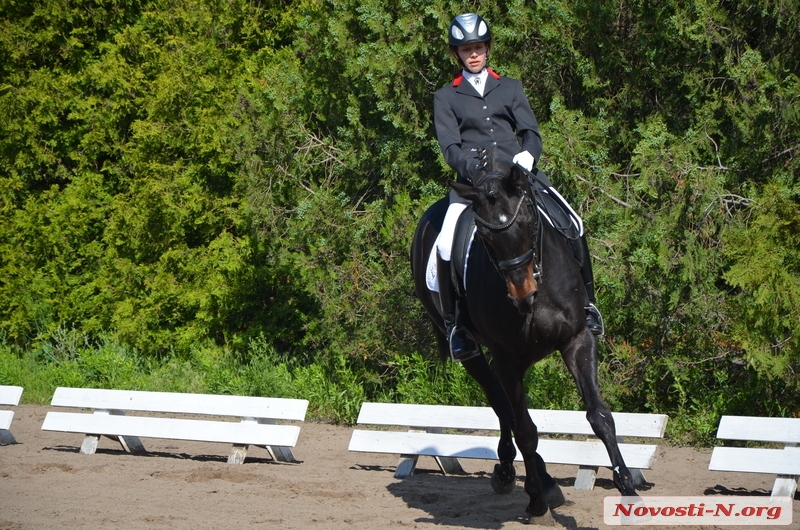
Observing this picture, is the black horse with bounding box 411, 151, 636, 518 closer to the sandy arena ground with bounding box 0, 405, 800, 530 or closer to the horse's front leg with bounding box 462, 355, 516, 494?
the horse's front leg with bounding box 462, 355, 516, 494

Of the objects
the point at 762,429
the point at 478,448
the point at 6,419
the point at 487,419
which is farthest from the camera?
the point at 6,419

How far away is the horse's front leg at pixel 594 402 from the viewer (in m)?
5.13

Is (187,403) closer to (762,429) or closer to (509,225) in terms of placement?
(509,225)

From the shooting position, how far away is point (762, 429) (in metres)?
6.75

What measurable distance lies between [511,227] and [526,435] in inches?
64.8

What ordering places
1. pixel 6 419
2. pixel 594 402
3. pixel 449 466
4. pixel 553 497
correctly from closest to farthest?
pixel 594 402 < pixel 553 497 < pixel 449 466 < pixel 6 419

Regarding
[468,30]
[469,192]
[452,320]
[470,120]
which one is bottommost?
[452,320]

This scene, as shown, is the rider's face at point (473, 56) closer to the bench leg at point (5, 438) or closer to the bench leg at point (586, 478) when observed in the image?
the bench leg at point (586, 478)

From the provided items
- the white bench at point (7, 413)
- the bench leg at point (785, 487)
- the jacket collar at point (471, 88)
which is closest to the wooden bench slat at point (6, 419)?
the white bench at point (7, 413)

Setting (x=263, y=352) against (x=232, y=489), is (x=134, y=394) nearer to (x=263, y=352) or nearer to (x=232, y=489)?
(x=232, y=489)

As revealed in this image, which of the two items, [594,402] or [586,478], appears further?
[586,478]

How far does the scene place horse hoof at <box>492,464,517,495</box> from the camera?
6918mm

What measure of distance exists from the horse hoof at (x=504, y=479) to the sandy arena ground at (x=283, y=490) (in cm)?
7

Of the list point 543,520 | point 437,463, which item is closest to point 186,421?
point 437,463
